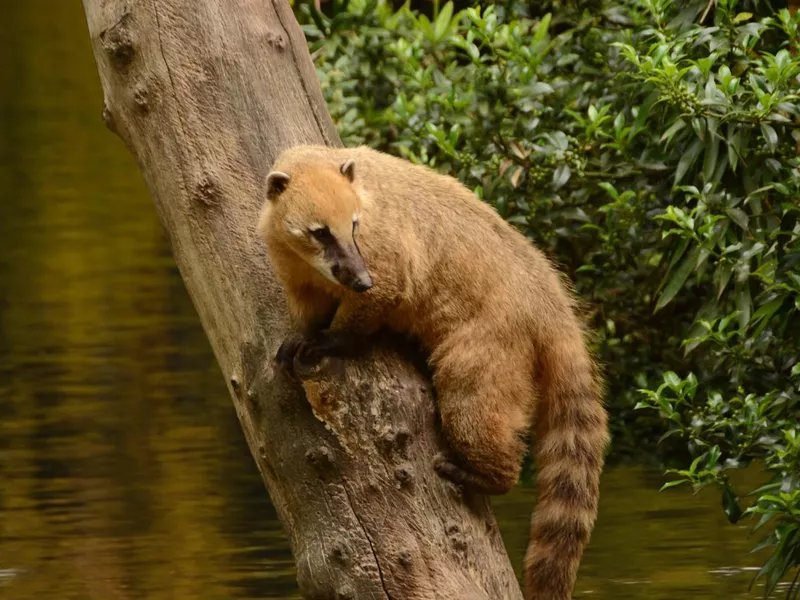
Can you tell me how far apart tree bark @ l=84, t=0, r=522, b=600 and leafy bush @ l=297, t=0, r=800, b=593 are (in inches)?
38.3

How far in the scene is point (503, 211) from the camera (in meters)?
5.94

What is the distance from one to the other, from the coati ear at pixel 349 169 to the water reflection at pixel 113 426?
2067mm

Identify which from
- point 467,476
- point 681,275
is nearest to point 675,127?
point 681,275

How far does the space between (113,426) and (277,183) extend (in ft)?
14.4

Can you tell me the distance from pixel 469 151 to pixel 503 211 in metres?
0.34

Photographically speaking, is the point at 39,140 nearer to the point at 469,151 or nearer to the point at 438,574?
the point at 469,151

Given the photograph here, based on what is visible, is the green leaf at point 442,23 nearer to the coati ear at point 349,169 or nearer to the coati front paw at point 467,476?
the coati ear at point 349,169

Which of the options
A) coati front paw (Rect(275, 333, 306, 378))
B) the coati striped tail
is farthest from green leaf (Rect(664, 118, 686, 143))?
coati front paw (Rect(275, 333, 306, 378))

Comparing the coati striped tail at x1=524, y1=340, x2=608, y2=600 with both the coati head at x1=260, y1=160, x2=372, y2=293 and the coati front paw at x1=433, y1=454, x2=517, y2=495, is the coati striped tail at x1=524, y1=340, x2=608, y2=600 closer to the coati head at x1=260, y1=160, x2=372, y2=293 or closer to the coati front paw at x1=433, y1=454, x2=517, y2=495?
the coati front paw at x1=433, y1=454, x2=517, y2=495

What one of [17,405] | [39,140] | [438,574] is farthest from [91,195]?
[438,574]

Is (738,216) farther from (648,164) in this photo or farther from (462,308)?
(462,308)

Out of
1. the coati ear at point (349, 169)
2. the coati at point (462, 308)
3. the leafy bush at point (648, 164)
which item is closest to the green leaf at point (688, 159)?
the leafy bush at point (648, 164)

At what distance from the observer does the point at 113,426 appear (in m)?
7.77

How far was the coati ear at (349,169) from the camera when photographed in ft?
12.1
